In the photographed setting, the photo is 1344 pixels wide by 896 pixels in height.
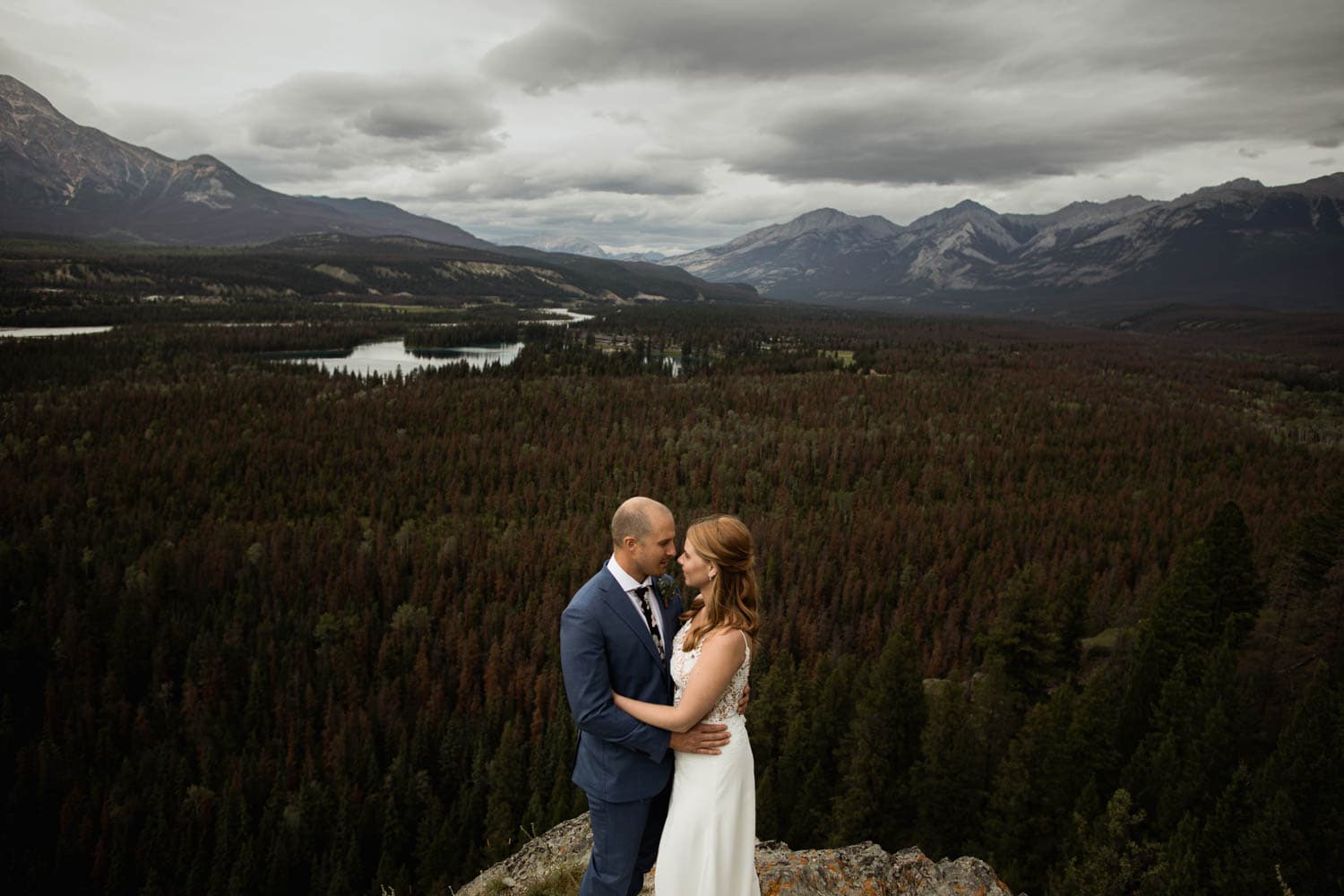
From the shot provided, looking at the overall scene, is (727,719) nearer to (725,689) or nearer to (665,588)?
(725,689)

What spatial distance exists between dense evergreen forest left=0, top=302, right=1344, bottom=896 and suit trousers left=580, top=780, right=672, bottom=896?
84.7 feet

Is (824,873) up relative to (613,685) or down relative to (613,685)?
down

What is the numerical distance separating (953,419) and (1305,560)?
90893mm

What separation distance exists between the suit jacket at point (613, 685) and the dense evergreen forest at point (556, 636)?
2652cm

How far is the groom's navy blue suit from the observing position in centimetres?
695

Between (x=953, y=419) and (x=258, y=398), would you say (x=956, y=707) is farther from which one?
(x=258, y=398)

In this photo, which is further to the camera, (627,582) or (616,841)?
(616,841)

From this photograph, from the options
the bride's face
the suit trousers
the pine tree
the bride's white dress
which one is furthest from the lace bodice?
the pine tree

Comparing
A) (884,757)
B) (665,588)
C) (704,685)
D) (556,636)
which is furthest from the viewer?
(556,636)

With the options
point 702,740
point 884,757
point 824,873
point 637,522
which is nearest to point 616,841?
point 702,740

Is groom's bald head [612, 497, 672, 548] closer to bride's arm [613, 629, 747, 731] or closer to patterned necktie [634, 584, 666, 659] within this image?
patterned necktie [634, 584, 666, 659]

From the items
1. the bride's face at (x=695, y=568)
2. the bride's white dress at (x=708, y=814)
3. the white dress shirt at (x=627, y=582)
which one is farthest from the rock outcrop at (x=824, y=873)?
the bride's face at (x=695, y=568)

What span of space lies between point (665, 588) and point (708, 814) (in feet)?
7.99

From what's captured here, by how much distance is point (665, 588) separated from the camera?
8.45m
